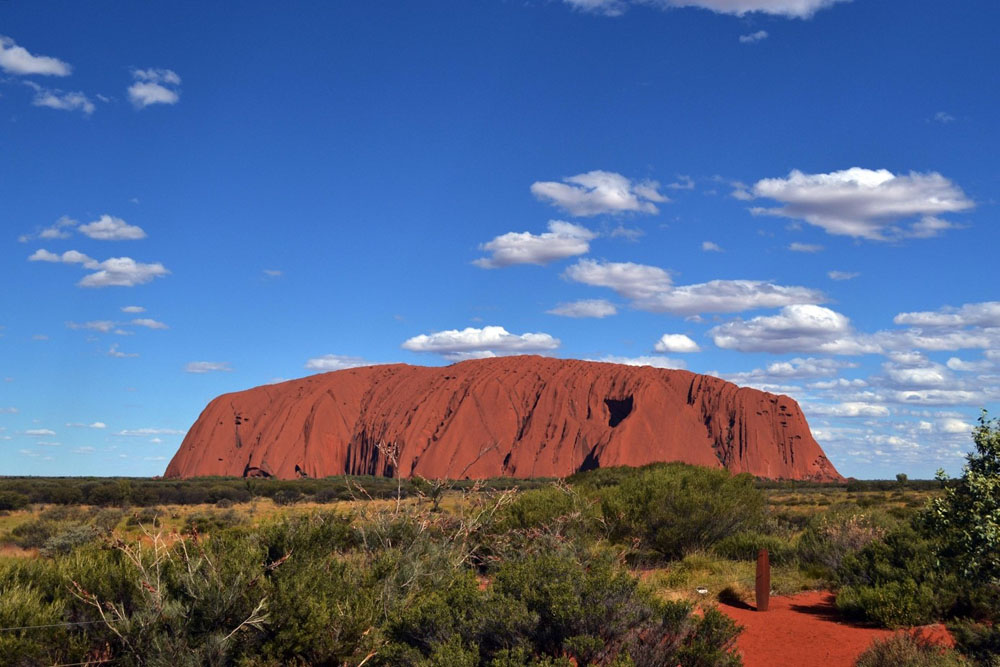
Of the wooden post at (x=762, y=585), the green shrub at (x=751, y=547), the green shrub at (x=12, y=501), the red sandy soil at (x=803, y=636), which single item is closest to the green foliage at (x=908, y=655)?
the red sandy soil at (x=803, y=636)

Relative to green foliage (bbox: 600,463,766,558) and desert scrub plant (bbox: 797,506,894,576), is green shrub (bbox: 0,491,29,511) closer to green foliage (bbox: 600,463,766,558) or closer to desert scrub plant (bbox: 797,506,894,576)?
green foliage (bbox: 600,463,766,558)

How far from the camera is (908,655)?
25.4 feet

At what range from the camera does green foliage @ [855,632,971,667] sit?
7.35m

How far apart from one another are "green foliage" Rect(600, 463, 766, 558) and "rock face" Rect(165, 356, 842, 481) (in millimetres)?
62781

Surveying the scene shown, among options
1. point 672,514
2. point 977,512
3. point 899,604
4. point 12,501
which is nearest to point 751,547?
point 672,514

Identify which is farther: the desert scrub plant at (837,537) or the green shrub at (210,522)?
the desert scrub plant at (837,537)

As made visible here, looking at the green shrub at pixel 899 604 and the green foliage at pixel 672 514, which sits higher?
the green foliage at pixel 672 514

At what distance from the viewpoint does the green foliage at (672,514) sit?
1702cm

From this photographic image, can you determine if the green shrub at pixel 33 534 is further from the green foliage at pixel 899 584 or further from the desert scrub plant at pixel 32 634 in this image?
the green foliage at pixel 899 584

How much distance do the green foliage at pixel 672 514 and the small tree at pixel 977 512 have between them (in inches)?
413

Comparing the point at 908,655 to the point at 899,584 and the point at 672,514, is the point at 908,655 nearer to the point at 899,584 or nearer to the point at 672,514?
the point at 899,584

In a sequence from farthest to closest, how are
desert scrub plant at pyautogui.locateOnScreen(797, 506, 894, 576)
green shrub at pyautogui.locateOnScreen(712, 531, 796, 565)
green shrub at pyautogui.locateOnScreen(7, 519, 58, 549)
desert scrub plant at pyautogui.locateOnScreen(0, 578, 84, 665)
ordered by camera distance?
green shrub at pyautogui.locateOnScreen(7, 519, 58, 549) → green shrub at pyautogui.locateOnScreen(712, 531, 796, 565) → desert scrub plant at pyautogui.locateOnScreen(797, 506, 894, 576) → desert scrub plant at pyautogui.locateOnScreen(0, 578, 84, 665)

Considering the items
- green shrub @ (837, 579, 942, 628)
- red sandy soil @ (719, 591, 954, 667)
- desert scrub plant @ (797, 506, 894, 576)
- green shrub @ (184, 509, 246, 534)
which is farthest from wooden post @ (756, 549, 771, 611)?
green shrub @ (184, 509, 246, 534)

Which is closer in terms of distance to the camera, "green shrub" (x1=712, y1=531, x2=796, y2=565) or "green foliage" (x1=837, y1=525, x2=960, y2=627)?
"green foliage" (x1=837, y1=525, x2=960, y2=627)
